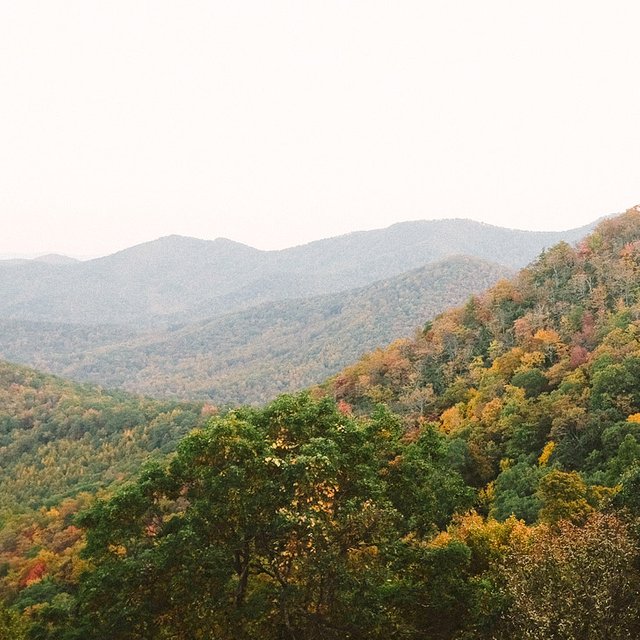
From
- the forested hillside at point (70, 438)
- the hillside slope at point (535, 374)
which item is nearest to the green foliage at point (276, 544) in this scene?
the hillside slope at point (535, 374)

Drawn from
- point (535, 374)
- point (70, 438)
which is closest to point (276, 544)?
point (535, 374)

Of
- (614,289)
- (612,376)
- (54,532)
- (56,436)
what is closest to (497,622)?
(612,376)

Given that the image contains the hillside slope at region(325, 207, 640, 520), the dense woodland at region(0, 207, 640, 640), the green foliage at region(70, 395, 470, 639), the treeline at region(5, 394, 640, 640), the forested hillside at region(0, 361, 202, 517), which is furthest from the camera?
the forested hillside at region(0, 361, 202, 517)

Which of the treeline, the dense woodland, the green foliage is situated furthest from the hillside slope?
the green foliage

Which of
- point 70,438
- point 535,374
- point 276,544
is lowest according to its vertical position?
point 70,438

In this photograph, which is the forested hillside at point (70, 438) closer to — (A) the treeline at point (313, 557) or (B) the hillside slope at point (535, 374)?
(B) the hillside slope at point (535, 374)

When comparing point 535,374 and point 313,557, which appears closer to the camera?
point 313,557

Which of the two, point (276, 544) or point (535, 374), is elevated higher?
point (276, 544)

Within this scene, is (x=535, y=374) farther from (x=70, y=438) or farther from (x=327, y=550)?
(x=70, y=438)

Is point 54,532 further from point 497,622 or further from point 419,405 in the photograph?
point 497,622

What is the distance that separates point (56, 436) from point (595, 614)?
119 meters

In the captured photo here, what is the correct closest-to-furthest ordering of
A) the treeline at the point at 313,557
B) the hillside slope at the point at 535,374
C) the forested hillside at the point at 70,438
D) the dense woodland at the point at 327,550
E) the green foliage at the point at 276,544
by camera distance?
the treeline at the point at 313,557, the dense woodland at the point at 327,550, the green foliage at the point at 276,544, the hillside slope at the point at 535,374, the forested hillside at the point at 70,438

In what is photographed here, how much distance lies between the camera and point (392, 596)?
16.7 meters

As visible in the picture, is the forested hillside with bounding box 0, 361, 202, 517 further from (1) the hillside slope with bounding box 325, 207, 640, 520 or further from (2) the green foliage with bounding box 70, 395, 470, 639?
(2) the green foliage with bounding box 70, 395, 470, 639
